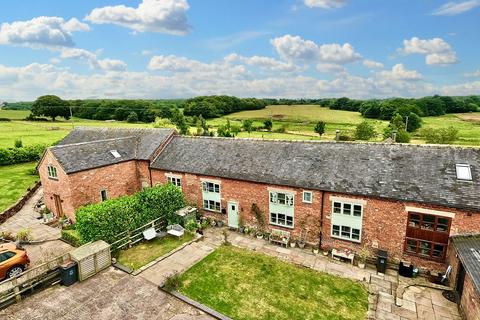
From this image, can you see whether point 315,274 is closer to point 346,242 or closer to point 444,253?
point 346,242

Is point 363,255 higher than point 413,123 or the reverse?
the reverse

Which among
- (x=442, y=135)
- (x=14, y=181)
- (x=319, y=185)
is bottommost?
(x=14, y=181)

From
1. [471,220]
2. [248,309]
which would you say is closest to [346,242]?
[471,220]

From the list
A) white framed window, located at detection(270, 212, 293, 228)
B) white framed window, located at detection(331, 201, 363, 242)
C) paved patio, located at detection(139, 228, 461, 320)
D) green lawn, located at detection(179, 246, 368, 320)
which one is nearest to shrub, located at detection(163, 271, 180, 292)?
green lawn, located at detection(179, 246, 368, 320)

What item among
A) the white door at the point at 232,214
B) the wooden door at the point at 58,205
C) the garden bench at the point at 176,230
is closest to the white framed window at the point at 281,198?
the white door at the point at 232,214

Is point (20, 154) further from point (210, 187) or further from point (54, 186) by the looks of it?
point (210, 187)

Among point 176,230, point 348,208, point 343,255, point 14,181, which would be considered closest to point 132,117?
point 14,181

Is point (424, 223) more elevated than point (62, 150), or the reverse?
point (62, 150)
